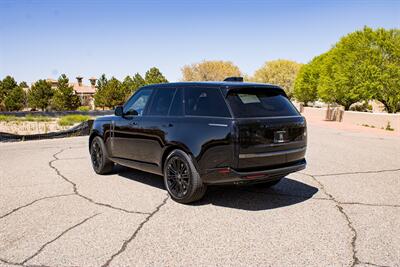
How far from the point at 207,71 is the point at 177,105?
89.9 meters

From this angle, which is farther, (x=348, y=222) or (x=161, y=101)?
(x=161, y=101)

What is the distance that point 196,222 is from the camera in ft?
14.8

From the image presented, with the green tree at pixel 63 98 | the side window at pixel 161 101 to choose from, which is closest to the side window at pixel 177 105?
the side window at pixel 161 101

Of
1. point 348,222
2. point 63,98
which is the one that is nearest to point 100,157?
point 348,222

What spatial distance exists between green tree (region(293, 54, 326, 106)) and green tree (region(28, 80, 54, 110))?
122 ft

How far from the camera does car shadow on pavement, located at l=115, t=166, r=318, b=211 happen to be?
528 centimetres

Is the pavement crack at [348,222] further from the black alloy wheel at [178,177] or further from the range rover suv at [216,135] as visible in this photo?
the black alloy wheel at [178,177]

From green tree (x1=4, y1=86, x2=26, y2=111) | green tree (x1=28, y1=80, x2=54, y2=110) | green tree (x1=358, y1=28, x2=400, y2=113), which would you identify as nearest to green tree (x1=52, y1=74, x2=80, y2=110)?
green tree (x1=28, y1=80, x2=54, y2=110)

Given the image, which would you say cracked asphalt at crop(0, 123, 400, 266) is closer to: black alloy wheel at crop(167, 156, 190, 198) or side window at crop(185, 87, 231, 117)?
black alloy wheel at crop(167, 156, 190, 198)

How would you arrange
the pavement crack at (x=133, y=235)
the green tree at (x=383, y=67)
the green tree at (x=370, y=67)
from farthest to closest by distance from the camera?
the green tree at (x=370, y=67) → the green tree at (x=383, y=67) → the pavement crack at (x=133, y=235)

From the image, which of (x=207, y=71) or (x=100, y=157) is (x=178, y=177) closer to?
(x=100, y=157)

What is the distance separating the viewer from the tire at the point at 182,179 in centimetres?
498

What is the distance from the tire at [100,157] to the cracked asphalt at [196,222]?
0.18 metres

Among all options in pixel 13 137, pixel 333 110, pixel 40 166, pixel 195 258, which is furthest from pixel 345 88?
pixel 195 258
